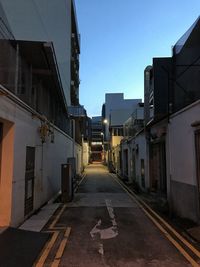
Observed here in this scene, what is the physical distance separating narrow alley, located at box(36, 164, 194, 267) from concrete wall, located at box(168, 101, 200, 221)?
1.25 metres

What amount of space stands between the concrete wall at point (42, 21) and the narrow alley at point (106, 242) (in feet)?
37.8

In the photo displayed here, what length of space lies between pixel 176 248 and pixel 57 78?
386 inches

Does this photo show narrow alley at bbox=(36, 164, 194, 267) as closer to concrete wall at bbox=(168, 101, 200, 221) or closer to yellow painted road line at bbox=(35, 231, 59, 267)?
yellow painted road line at bbox=(35, 231, 59, 267)

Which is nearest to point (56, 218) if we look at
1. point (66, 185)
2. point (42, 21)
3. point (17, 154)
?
point (17, 154)

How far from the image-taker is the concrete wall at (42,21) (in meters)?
17.5

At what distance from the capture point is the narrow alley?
573cm

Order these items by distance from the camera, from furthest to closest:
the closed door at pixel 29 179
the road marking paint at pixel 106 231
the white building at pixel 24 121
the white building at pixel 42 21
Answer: the white building at pixel 42 21, the closed door at pixel 29 179, the white building at pixel 24 121, the road marking paint at pixel 106 231

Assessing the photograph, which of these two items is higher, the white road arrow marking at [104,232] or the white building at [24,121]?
the white building at [24,121]

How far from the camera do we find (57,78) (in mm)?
14086

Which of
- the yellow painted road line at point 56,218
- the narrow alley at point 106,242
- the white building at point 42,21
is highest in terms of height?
the white building at point 42,21

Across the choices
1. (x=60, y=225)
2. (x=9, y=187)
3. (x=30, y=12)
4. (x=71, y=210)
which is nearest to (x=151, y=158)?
(x=71, y=210)

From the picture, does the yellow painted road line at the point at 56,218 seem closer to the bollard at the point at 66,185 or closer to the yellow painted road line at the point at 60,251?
the yellow painted road line at the point at 60,251

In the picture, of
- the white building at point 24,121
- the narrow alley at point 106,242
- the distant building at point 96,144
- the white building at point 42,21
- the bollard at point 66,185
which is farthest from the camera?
the distant building at point 96,144

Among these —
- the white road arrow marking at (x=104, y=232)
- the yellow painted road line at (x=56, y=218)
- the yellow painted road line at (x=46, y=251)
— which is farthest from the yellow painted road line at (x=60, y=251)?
the yellow painted road line at (x=56, y=218)
